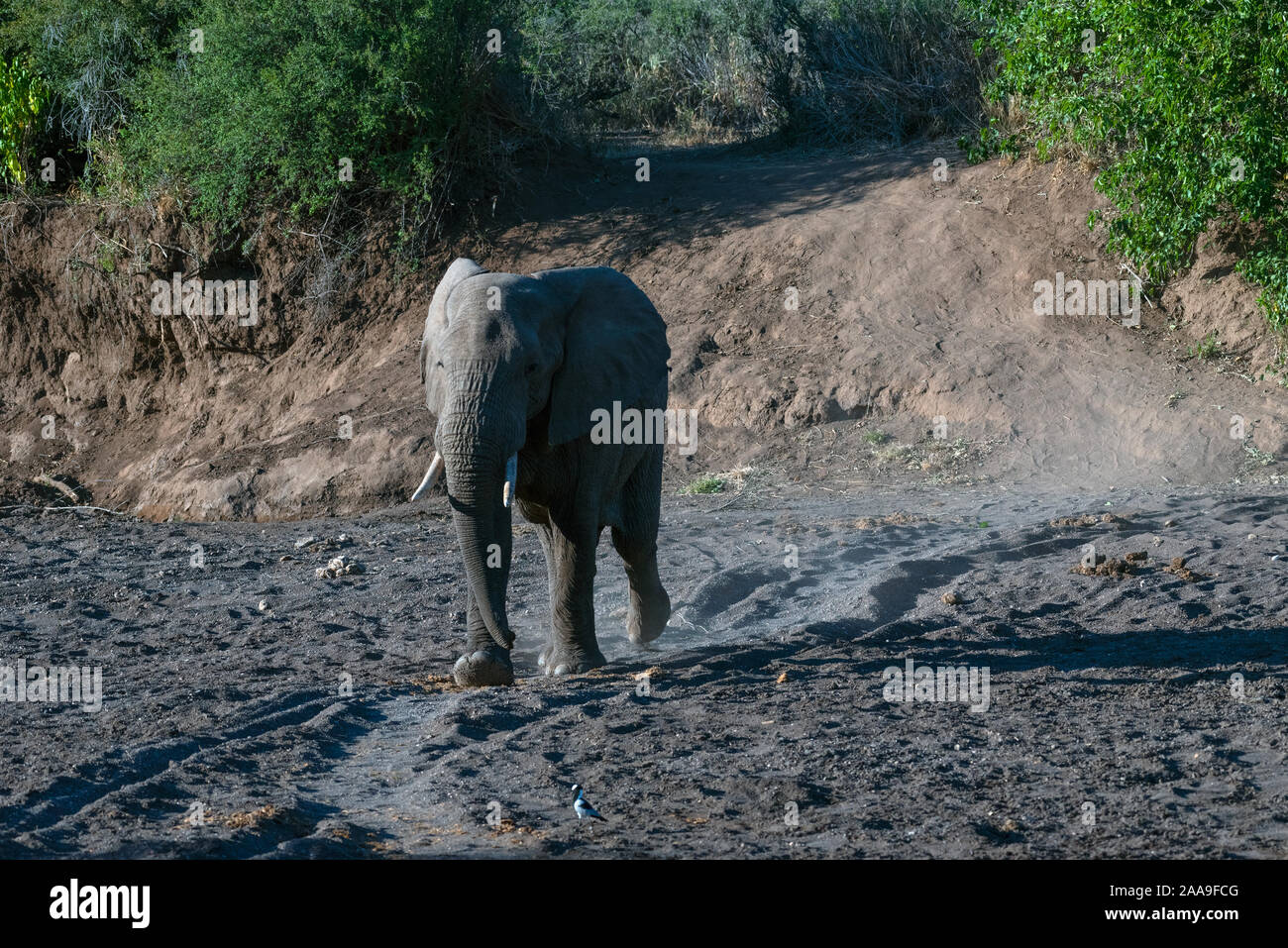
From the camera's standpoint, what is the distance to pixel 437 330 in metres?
7.57

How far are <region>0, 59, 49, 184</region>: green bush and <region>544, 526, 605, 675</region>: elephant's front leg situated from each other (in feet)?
45.9

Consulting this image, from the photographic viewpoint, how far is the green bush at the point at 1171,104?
12.4m

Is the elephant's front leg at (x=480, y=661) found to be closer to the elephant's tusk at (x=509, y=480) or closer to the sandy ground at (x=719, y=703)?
the sandy ground at (x=719, y=703)

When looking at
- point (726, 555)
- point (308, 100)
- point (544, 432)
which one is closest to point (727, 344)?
point (726, 555)

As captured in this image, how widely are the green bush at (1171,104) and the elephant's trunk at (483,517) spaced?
8.43 m

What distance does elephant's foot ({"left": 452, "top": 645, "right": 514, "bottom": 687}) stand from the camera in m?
7.26

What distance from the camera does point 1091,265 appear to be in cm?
1573

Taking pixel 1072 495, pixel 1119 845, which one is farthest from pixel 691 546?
pixel 1119 845

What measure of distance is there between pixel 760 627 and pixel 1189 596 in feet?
8.69

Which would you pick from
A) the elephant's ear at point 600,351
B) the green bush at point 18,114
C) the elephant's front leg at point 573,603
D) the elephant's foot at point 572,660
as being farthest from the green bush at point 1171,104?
the green bush at point 18,114

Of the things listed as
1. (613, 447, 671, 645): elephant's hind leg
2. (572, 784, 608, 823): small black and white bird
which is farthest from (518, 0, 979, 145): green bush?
(572, 784, 608, 823): small black and white bird

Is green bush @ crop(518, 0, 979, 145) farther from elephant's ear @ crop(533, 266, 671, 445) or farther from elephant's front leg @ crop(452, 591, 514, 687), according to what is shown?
elephant's front leg @ crop(452, 591, 514, 687)

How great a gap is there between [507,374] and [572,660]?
171 centimetres

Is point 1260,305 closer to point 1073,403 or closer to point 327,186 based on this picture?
point 1073,403
